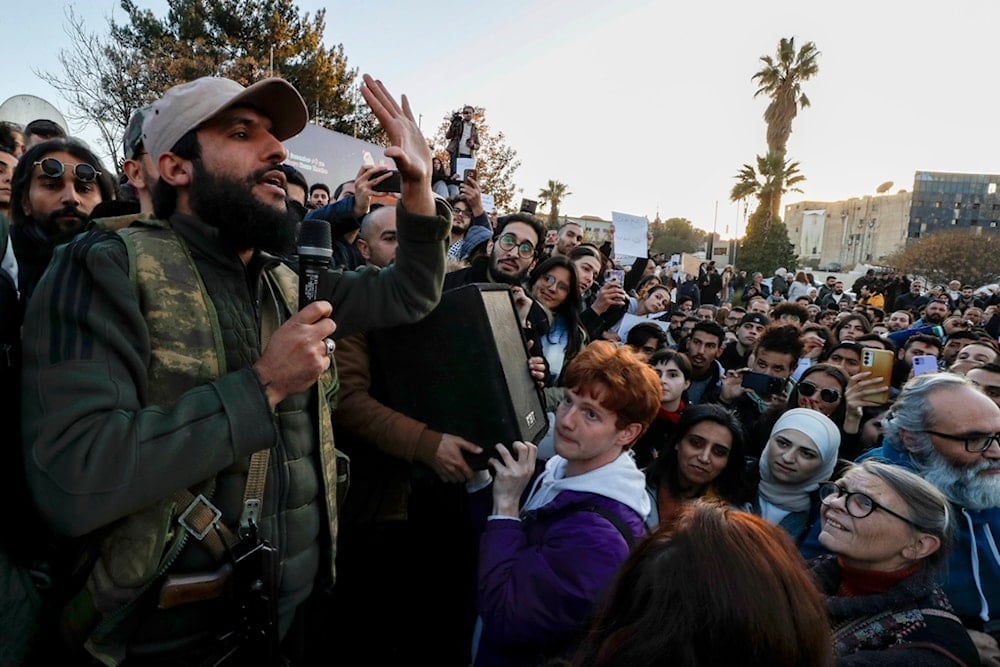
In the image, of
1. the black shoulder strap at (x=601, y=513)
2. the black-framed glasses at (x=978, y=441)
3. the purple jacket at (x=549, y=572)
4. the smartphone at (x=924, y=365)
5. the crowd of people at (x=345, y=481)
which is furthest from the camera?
the smartphone at (x=924, y=365)

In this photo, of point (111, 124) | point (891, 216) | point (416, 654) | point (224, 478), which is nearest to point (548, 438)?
point (416, 654)

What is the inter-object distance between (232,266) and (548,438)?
1.96 m

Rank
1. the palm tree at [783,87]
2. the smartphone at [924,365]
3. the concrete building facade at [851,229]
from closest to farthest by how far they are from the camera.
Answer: the smartphone at [924,365] < the palm tree at [783,87] < the concrete building facade at [851,229]

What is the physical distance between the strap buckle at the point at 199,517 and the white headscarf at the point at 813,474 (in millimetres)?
2632

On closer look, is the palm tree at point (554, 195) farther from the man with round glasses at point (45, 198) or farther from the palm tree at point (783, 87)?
the man with round glasses at point (45, 198)

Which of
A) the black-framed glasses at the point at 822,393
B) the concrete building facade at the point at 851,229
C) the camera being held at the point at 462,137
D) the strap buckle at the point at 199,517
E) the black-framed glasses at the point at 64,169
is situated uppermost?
the concrete building facade at the point at 851,229

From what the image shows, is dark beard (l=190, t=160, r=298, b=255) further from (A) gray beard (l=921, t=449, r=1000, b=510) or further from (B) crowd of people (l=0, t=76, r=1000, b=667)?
(A) gray beard (l=921, t=449, r=1000, b=510)

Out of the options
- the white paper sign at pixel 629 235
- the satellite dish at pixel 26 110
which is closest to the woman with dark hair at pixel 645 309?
the white paper sign at pixel 629 235

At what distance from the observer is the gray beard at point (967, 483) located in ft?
8.09

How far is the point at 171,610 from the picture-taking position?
59.8 inches

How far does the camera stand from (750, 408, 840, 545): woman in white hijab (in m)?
2.93

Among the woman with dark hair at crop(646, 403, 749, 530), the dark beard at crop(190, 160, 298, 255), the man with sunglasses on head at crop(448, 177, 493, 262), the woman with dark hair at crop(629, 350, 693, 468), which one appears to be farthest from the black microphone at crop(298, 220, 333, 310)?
the man with sunglasses on head at crop(448, 177, 493, 262)

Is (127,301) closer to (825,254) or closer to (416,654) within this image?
(416,654)

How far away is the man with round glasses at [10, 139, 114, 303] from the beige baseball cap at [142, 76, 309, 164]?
1.06 meters
